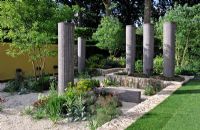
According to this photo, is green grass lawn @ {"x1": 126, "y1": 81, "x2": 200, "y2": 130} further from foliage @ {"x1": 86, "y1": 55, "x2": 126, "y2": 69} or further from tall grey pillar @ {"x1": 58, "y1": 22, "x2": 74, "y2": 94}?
foliage @ {"x1": 86, "y1": 55, "x2": 126, "y2": 69}

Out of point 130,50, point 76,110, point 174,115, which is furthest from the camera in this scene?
point 130,50

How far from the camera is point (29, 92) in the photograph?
566 inches

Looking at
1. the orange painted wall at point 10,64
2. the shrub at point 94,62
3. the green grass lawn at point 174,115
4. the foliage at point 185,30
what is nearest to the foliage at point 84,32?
the shrub at point 94,62

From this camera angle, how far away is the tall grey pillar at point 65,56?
12.2m

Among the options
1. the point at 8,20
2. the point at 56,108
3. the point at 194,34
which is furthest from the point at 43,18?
the point at 194,34

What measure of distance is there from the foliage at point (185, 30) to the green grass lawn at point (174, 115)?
886 cm

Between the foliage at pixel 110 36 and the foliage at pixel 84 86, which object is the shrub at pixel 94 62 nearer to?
the foliage at pixel 110 36

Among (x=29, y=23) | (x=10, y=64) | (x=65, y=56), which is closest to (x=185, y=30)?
(x=29, y=23)

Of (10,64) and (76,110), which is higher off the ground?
(10,64)

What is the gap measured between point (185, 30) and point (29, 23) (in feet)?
30.2

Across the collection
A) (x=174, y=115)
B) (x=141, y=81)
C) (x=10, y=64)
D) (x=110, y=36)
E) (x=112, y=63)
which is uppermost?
(x=110, y=36)

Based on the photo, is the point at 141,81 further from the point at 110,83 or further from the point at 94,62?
the point at 94,62

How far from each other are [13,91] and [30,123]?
219 inches

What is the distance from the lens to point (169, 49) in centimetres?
1691
